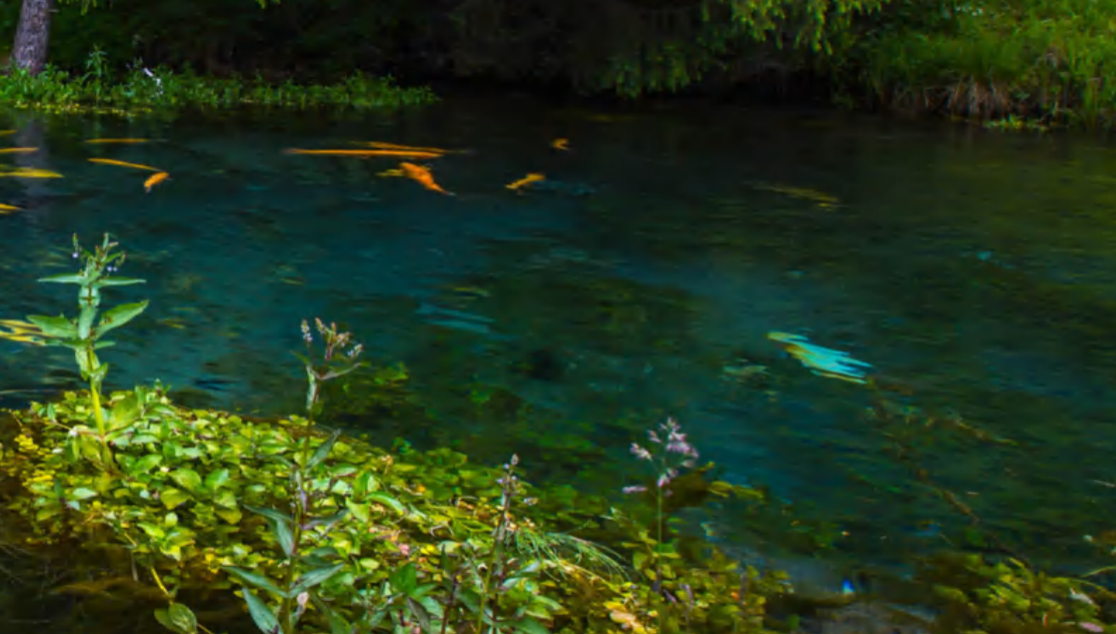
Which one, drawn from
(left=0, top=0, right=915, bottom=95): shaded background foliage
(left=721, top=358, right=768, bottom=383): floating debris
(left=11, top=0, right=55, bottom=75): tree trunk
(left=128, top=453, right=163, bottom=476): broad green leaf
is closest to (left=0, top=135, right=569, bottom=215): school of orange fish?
(left=11, top=0, right=55, bottom=75): tree trunk

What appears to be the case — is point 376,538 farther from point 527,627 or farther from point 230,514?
point 527,627

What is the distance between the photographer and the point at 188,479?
3.59 metres

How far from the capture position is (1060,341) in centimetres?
596

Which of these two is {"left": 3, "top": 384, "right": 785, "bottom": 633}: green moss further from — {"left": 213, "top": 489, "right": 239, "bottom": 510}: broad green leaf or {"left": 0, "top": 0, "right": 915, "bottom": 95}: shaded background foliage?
{"left": 0, "top": 0, "right": 915, "bottom": 95}: shaded background foliage

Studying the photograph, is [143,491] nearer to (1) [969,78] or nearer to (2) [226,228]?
(2) [226,228]

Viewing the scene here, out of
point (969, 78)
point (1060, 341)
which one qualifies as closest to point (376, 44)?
point (969, 78)

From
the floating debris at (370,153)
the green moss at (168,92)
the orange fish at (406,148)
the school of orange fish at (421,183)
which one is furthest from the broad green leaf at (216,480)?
the green moss at (168,92)

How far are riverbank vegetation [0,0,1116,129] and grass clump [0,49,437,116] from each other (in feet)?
0.12

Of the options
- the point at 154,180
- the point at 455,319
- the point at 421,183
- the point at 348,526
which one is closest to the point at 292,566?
the point at 348,526

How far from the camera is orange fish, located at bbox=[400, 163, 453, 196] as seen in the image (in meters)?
8.89

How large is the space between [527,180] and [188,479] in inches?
234

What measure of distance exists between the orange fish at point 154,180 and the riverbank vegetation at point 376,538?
4491mm

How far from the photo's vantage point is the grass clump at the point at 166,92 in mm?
11875

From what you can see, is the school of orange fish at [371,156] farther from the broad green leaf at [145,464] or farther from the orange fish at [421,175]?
the broad green leaf at [145,464]
